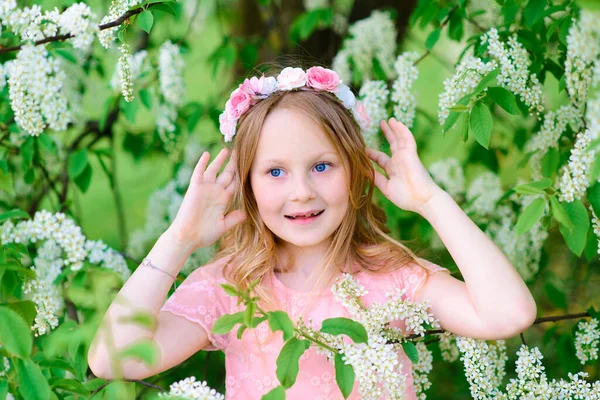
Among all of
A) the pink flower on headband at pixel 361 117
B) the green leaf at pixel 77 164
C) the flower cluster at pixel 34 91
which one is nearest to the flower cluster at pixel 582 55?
the pink flower on headband at pixel 361 117

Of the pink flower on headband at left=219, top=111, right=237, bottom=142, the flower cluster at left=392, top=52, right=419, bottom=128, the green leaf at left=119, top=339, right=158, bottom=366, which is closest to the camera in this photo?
the green leaf at left=119, top=339, right=158, bottom=366

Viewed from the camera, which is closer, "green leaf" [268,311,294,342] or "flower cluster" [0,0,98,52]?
"green leaf" [268,311,294,342]

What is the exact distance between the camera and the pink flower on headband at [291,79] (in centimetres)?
205

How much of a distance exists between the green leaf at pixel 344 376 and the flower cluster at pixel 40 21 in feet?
3.80

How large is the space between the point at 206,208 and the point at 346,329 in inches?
26.8

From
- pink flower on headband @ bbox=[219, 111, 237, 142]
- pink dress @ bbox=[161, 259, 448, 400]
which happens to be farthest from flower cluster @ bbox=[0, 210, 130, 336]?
pink flower on headband @ bbox=[219, 111, 237, 142]

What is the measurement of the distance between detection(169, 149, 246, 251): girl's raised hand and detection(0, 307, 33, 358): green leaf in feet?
1.95

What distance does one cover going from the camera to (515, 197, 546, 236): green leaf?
1.58 metres

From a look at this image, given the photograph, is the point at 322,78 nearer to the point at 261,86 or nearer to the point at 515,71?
the point at 261,86

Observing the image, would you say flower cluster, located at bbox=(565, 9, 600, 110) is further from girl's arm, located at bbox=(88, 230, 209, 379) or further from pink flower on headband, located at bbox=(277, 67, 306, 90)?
girl's arm, located at bbox=(88, 230, 209, 379)

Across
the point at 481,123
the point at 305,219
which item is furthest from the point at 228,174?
the point at 481,123

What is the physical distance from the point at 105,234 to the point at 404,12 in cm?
317

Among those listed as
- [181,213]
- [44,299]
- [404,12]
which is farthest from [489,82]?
[404,12]

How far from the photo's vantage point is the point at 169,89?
2.93m
